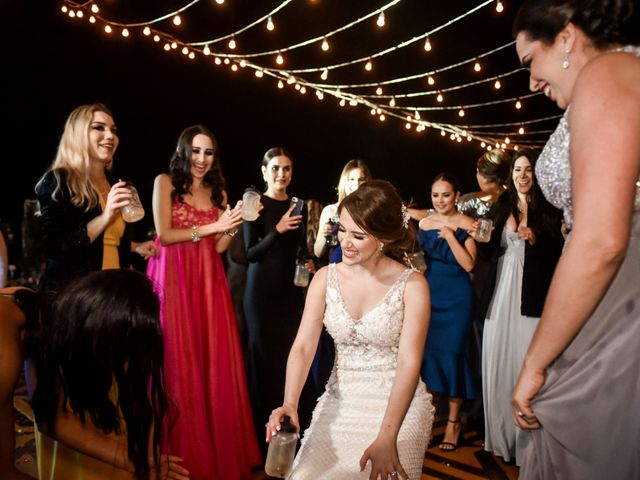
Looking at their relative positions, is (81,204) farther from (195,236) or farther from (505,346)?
(505,346)

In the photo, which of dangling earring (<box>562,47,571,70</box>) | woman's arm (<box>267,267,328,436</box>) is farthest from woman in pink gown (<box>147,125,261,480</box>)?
dangling earring (<box>562,47,571,70</box>)

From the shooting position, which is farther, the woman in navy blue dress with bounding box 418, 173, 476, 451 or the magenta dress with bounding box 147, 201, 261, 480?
the woman in navy blue dress with bounding box 418, 173, 476, 451

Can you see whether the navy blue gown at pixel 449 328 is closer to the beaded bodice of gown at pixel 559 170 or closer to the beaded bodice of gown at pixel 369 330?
the beaded bodice of gown at pixel 369 330

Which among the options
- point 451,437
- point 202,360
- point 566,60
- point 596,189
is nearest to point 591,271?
point 596,189

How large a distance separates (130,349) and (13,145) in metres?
5.40

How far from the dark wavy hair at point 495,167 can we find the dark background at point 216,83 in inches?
51.7

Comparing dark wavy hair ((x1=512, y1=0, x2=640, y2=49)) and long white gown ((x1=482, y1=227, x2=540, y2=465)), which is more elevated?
dark wavy hair ((x1=512, y1=0, x2=640, y2=49))

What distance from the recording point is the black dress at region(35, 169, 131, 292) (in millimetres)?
2619

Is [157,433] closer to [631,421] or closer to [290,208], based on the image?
Result: [631,421]

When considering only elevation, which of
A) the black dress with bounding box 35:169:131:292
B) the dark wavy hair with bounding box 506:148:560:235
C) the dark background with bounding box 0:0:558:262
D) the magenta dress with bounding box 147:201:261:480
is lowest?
the magenta dress with bounding box 147:201:261:480

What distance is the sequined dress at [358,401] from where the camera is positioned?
1.91 metres

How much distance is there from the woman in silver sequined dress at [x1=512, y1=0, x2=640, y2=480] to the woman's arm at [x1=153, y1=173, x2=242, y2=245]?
2021 mm

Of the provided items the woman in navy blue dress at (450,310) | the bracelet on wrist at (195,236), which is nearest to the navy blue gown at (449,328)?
the woman in navy blue dress at (450,310)

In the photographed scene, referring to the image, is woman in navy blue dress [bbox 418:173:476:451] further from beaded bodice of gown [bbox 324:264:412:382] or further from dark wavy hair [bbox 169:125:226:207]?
beaded bodice of gown [bbox 324:264:412:382]
